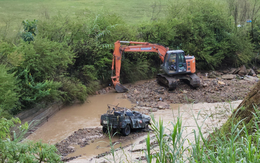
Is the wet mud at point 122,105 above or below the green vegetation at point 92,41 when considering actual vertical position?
below

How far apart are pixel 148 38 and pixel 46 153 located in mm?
16430

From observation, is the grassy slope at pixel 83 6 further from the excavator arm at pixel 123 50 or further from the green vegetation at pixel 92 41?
the excavator arm at pixel 123 50

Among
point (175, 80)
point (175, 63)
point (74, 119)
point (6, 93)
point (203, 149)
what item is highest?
point (175, 63)

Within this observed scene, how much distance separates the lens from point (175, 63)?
15281mm

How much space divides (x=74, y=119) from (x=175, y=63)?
22.3ft

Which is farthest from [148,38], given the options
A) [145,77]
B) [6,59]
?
[6,59]

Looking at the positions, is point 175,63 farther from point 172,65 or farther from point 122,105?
point 122,105

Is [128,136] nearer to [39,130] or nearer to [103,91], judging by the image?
[39,130]

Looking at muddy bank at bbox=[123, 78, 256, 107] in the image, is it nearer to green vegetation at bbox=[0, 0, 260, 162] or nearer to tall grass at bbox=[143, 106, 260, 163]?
green vegetation at bbox=[0, 0, 260, 162]

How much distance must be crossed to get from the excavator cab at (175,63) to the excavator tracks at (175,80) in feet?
1.46

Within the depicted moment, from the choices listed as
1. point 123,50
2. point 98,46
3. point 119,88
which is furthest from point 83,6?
point 119,88

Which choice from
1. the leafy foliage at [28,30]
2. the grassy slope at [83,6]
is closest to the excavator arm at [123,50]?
the leafy foliage at [28,30]

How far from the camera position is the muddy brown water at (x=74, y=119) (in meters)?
10.0

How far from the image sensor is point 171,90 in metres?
15.2
